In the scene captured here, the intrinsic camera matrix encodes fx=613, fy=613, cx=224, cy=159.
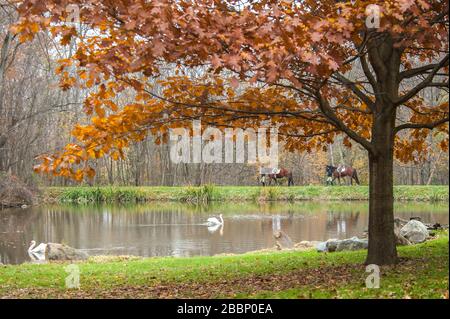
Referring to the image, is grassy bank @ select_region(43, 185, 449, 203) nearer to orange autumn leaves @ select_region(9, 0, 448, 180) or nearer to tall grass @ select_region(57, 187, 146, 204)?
tall grass @ select_region(57, 187, 146, 204)

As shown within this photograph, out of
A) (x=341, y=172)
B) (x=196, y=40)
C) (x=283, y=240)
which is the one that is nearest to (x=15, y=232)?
(x=283, y=240)

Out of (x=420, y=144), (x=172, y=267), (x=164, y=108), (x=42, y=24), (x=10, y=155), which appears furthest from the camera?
(x=10, y=155)

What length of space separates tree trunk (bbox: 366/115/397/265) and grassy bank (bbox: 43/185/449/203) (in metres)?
27.2

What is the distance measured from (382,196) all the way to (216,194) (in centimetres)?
2782

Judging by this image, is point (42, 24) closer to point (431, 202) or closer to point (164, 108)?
point (164, 108)

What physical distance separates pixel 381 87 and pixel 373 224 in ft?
6.30

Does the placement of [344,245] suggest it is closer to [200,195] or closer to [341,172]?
[200,195]

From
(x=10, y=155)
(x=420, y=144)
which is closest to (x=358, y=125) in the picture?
(x=420, y=144)

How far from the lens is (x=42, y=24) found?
6449mm

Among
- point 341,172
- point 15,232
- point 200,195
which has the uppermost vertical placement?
point 341,172

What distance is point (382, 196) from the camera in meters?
8.38

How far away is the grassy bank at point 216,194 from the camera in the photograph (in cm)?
3569

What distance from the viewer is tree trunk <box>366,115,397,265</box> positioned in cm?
839

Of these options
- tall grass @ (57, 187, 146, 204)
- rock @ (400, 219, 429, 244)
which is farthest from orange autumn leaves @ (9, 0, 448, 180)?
tall grass @ (57, 187, 146, 204)
